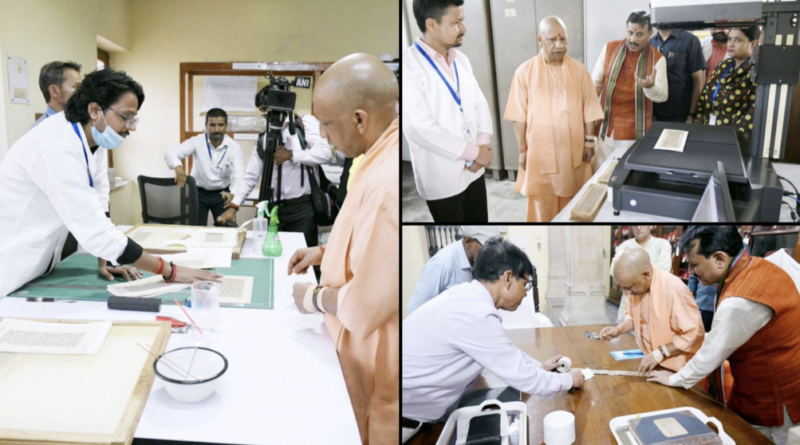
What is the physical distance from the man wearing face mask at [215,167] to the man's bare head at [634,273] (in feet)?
9.66

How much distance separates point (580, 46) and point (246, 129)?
360 centimetres

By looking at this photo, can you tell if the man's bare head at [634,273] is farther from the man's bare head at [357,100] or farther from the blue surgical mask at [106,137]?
the blue surgical mask at [106,137]

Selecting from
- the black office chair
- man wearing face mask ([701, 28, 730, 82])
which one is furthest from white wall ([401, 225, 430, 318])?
the black office chair

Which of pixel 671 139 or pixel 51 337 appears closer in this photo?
pixel 671 139

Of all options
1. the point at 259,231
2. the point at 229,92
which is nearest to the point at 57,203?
the point at 259,231

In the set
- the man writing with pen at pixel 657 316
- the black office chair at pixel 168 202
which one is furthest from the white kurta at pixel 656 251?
the black office chair at pixel 168 202

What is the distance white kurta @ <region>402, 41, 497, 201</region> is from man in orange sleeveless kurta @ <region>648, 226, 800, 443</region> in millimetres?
534

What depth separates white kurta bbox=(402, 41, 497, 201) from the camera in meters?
0.94

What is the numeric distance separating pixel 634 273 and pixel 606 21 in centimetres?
54

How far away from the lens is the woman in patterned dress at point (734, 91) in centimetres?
101

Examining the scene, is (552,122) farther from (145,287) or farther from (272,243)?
(272,243)

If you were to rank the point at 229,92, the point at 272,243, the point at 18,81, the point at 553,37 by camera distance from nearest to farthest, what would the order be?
the point at 553,37 → the point at 272,243 → the point at 18,81 → the point at 229,92

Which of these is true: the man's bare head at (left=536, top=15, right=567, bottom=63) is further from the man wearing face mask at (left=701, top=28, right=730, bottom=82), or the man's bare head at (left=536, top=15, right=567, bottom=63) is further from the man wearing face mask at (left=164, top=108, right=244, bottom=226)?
the man wearing face mask at (left=164, top=108, right=244, bottom=226)

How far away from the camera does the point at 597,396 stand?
1170mm
